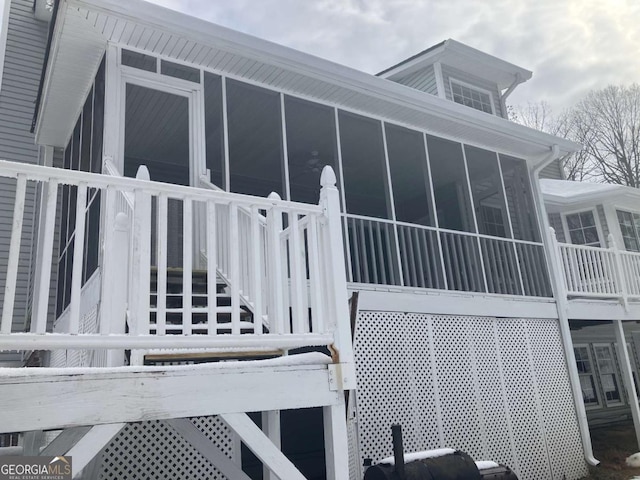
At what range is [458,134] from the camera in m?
8.77

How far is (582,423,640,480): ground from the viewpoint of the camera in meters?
7.65

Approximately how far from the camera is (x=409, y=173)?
415 inches

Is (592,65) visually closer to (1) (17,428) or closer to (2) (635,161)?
(2) (635,161)

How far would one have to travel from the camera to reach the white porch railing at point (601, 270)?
9.25m

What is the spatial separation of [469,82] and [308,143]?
268 inches

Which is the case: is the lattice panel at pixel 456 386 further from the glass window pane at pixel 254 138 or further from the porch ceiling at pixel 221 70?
the porch ceiling at pixel 221 70

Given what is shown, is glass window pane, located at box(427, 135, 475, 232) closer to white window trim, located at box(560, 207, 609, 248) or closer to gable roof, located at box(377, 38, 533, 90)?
gable roof, located at box(377, 38, 533, 90)

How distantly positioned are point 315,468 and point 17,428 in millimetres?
5866

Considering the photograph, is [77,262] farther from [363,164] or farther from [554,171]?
[554,171]

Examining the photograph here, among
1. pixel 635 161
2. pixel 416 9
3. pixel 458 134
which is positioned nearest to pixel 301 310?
pixel 458 134

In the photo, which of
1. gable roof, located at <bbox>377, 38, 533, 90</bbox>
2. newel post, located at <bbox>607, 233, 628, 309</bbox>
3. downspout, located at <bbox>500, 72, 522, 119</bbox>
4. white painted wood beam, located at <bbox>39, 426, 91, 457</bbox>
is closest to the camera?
white painted wood beam, located at <bbox>39, 426, 91, 457</bbox>

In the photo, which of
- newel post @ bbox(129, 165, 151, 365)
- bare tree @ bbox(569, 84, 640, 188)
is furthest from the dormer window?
bare tree @ bbox(569, 84, 640, 188)

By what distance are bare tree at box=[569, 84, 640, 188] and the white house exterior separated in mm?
17966

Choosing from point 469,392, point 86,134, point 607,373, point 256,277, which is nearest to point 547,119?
point 607,373
